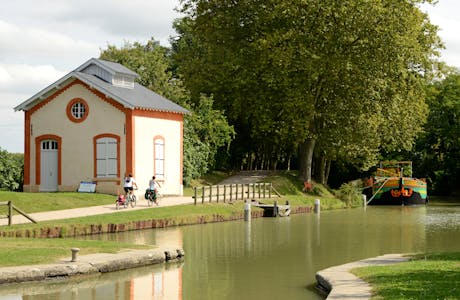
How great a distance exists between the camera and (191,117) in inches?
2232

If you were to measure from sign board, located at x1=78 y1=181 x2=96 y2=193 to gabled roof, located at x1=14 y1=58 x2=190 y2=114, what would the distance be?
4.47 m

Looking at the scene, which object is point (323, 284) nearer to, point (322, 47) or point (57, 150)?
point (57, 150)

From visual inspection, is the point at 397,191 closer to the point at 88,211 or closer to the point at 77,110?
the point at 77,110

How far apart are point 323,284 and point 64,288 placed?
579 cm

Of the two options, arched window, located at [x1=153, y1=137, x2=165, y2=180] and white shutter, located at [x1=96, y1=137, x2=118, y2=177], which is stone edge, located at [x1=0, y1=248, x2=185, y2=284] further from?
arched window, located at [x1=153, y1=137, x2=165, y2=180]

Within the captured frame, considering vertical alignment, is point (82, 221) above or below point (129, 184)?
below

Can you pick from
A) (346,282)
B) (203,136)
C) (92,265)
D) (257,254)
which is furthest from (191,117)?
(346,282)

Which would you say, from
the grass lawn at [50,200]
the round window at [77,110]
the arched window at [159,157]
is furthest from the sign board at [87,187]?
the arched window at [159,157]

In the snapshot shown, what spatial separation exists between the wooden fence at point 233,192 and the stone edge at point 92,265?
62.1 ft

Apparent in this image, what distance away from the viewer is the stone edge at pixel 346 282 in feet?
54.3

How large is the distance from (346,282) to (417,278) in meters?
1.48

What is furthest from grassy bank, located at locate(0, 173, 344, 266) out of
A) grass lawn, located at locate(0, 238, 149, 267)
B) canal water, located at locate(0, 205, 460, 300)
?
canal water, located at locate(0, 205, 460, 300)

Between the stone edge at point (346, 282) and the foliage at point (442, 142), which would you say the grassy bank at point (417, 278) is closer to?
the stone edge at point (346, 282)

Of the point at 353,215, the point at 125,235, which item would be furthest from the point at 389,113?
the point at 125,235
